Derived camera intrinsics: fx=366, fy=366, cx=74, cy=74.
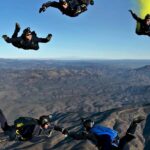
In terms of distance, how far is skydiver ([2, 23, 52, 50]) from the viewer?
18.9 metres

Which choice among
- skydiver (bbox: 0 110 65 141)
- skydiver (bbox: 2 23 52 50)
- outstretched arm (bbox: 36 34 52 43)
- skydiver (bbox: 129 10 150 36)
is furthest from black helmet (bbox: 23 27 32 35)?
skydiver (bbox: 129 10 150 36)

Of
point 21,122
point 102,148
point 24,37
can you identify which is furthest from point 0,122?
point 102,148

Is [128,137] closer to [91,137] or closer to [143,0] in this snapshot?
[91,137]

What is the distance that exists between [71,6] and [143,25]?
3865 mm

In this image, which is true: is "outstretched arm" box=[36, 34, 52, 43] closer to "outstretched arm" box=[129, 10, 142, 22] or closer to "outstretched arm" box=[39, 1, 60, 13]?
"outstretched arm" box=[39, 1, 60, 13]

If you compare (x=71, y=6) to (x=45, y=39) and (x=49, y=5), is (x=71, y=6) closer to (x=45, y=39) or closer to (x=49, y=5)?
(x=49, y=5)

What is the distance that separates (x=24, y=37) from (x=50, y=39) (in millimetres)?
1363

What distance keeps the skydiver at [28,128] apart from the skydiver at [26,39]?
3.91 meters

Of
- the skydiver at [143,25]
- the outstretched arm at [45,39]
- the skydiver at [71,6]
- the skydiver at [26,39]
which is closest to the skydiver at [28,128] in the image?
the skydiver at [26,39]

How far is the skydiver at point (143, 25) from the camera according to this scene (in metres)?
18.8

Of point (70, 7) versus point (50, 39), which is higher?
point (70, 7)

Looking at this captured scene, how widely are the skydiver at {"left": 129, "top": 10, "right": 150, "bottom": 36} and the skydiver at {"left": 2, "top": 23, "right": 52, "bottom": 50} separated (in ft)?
15.0

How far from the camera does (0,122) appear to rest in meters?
21.2

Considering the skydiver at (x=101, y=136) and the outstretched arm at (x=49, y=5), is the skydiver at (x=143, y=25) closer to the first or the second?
the outstretched arm at (x=49, y=5)
